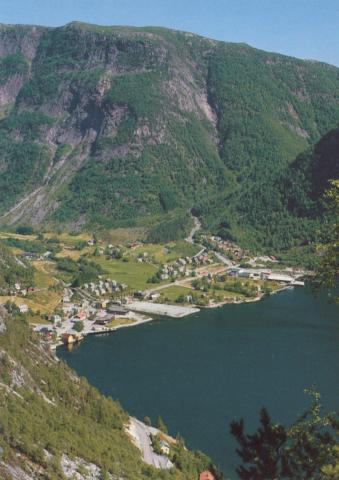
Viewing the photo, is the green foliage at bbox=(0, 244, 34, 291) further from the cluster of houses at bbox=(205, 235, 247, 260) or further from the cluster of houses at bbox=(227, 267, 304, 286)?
the cluster of houses at bbox=(205, 235, 247, 260)

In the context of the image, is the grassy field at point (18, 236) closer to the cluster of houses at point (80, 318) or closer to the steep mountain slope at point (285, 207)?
the steep mountain slope at point (285, 207)

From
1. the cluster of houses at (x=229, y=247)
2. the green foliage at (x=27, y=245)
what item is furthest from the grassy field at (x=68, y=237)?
the cluster of houses at (x=229, y=247)

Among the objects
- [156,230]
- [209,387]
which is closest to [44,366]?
[209,387]

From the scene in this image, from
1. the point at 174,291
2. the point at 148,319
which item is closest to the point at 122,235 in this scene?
the point at 174,291

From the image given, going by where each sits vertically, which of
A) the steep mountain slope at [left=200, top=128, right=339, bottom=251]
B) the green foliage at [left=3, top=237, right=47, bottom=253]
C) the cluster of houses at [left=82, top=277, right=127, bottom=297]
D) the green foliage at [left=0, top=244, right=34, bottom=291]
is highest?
the steep mountain slope at [left=200, top=128, right=339, bottom=251]

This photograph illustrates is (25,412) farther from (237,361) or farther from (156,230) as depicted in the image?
(156,230)

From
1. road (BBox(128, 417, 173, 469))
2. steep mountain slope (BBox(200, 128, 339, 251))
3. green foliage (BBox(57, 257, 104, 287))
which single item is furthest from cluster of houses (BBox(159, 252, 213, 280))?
road (BBox(128, 417, 173, 469))

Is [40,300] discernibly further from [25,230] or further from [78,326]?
[25,230]
